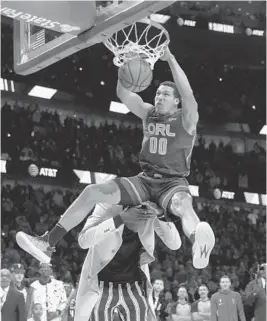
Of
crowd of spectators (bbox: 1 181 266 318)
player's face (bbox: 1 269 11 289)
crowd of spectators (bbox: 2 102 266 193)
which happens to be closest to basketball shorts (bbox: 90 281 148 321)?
player's face (bbox: 1 269 11 289)

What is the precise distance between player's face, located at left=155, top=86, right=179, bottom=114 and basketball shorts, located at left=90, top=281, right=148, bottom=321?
1628mm

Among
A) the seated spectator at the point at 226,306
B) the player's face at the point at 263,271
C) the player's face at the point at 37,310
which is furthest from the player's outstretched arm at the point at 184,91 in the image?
the player's face at the point at 263,271

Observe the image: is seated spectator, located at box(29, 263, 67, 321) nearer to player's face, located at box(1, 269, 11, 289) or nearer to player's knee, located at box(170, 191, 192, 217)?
player's face, located at box(1, 269, 11, 289)

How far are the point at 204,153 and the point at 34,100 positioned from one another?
551 cm

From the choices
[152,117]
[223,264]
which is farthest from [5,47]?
[152,117]

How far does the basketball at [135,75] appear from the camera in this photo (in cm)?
705

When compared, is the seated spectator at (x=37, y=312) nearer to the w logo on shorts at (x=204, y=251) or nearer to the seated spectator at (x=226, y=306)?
the seated spectator at (x=226, y=306)

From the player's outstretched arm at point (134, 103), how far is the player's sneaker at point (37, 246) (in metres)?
1.43

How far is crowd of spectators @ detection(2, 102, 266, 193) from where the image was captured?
21.5 m

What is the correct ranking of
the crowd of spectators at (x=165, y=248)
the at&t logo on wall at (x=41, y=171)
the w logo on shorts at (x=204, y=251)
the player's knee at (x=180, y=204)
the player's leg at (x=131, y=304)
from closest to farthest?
the w logo on shorts at (x=204, y=251), the player's knee at (x=180, y=204), the player's leg at (x=131, y=304), the crowd of spectators at (x=165, y=248), the at&t logo on wall at (x=41, y=171)

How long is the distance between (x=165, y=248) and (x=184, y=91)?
1359cm

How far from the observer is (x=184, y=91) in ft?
22.8

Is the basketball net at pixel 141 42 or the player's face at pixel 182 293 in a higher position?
the basketball net at pixel 141 42

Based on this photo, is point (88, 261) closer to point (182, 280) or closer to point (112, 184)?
point (112, 184)
